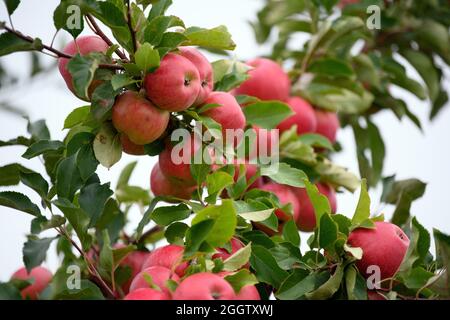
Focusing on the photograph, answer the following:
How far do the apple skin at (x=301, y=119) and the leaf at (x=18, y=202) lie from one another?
0.73 meters

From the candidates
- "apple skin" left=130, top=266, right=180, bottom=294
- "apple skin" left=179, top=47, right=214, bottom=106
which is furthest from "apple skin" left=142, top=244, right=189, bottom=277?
"apple skin" left=179, top=47, right=214, bottom=106

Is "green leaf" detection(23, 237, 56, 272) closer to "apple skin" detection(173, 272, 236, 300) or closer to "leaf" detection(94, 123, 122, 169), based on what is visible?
"leaf" detection(94, 123, 122, 169)

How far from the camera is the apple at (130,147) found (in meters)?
1.27

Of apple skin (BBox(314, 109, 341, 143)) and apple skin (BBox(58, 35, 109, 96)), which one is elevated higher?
apple skin (BBox(58, 35, 109, 96))

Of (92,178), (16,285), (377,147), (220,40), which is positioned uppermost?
(220,40)

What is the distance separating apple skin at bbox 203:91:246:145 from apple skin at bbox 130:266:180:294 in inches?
12.2

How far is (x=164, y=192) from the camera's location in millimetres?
1395

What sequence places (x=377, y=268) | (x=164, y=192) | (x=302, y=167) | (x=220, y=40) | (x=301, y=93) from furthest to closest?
(x=301, y=93) → (x=302, y=167) → (x=164, y=192) → (x=220, y=40) → (x=377, y=268)

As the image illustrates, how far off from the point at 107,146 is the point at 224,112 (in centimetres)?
21

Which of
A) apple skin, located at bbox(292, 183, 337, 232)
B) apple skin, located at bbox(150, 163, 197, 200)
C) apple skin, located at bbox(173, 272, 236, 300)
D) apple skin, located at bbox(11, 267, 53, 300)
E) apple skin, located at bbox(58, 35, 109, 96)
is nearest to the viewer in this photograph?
apple skin, located at bbox(173, 272, 236, 300)

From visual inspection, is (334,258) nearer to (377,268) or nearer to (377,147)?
(377,268)

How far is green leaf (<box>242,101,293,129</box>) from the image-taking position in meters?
1.50

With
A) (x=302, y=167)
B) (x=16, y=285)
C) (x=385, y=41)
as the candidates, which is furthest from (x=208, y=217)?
(x=385, y=41)
